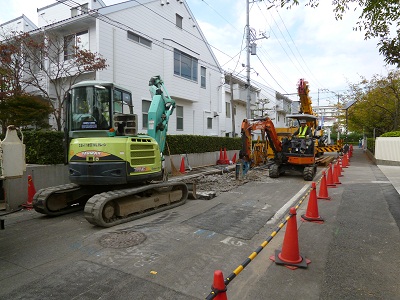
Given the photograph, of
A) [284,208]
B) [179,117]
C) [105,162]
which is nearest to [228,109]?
[179,117]

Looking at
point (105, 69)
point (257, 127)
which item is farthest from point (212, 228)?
point (105, 69)

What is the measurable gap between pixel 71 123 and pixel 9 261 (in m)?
3.18

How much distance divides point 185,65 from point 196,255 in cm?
1586

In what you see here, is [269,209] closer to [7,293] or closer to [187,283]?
[187,283]

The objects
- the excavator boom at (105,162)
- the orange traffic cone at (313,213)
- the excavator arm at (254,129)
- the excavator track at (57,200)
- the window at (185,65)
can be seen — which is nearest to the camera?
A: the excavator boom at (105,162)

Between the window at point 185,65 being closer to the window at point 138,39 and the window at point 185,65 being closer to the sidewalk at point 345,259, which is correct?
the window at point 138,39

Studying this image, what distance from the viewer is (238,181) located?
440 inches

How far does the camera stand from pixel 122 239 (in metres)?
4.88

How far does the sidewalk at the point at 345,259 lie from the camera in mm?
3309

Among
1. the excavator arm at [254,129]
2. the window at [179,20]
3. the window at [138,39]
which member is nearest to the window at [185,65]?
the window at [179,20]

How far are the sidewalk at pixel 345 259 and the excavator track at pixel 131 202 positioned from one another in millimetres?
3199

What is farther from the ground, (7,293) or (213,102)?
(213,102)

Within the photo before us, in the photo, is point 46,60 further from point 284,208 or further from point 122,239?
point 284,208

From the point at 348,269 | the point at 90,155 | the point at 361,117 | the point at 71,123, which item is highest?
the point at 361,117
